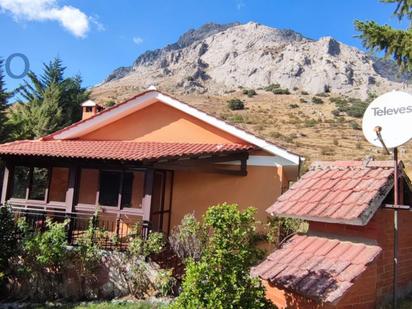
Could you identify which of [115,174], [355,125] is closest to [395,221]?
[115,174]

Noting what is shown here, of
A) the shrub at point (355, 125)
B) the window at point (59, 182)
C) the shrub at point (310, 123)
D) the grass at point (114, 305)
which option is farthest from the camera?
the shrub at point (310, 123)

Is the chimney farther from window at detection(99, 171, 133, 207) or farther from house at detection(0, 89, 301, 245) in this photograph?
window at detection(99, 171, 133, 207)

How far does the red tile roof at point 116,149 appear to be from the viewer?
1092cm

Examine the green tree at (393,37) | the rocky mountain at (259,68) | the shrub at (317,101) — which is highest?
the rocky mountain at (259,68)

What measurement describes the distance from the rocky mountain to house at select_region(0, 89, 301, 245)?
66.8 metres

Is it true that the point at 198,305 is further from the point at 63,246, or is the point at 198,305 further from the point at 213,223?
the point at 63,246

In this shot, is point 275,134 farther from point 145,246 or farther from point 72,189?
point 145,246

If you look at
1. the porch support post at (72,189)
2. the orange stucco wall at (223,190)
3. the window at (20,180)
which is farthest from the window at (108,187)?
the window at (20,180)

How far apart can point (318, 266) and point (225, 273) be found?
125 cm

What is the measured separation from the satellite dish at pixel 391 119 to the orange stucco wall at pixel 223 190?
650 centimetres

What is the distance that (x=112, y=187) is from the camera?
44.7ft

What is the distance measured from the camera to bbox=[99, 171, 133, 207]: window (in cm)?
1352

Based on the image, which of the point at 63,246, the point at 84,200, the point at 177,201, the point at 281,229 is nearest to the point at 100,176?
the point at 84,200

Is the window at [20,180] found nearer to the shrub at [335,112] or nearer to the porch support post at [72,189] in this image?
the porch support post at [72,189]
